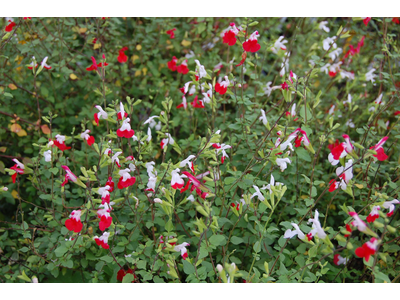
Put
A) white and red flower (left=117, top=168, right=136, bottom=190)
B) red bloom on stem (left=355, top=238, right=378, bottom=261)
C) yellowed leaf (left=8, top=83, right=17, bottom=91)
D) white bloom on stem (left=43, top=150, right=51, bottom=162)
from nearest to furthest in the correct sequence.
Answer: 1. red bloom on stem (left=355, top=238, right=378, bottom=261)
2. white and red flower (left=117, top=168, right=136, bottom=190)
3. white bloom on stem (left=43, top=150, right=51, bottom=162)
4. yellowed leaf (left=8, top=83, right=17, bottom=91)

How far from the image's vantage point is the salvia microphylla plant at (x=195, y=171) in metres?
1.51

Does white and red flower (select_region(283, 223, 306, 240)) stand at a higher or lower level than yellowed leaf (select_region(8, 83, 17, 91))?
lower

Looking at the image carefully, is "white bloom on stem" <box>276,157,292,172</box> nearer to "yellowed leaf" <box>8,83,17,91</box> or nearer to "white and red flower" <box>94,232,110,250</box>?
"white and red flower" <box>94,232,110,250</box>

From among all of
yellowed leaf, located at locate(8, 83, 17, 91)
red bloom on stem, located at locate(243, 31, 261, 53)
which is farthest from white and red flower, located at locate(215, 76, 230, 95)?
yellowed leaf, located at locate(8, 83, 17, 91)

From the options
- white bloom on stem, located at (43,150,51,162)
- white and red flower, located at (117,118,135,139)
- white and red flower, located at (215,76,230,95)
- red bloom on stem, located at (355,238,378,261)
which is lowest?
white bloom on stem, located at (43,150,51,162)

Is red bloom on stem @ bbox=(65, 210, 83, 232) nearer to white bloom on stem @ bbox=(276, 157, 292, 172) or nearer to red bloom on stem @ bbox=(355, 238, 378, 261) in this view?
white bloom on stem @ bbox=(276, 157, 292, 172)

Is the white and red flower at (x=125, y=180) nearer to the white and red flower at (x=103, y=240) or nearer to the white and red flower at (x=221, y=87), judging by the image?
the white and red flower at (x=103, y=240)

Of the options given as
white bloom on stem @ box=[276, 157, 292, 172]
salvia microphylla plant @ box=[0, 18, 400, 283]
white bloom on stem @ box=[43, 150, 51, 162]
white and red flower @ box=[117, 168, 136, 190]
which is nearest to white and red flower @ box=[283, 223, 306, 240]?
salvia microphylla plant @ box=[0, 18, 400, 283]

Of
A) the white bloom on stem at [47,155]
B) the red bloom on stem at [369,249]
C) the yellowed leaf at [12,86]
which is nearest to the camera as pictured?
the red bloom on stem at [369,249]

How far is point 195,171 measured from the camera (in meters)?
1.77

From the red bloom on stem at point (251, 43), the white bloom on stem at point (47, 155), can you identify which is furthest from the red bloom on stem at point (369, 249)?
the white bloom on stem at point (47, 155)

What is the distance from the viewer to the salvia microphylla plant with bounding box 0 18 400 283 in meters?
1.51

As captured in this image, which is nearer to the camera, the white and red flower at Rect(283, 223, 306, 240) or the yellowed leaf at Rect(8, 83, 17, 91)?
the white and red flower at Rect(283, 223, 306, 240)

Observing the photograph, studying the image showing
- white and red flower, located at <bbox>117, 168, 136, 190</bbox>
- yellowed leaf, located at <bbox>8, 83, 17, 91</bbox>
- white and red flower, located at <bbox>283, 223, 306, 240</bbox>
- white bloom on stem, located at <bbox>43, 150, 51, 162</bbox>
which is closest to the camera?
white and red flower, located at <bbox>283, 223, 306, 240</bbox>
